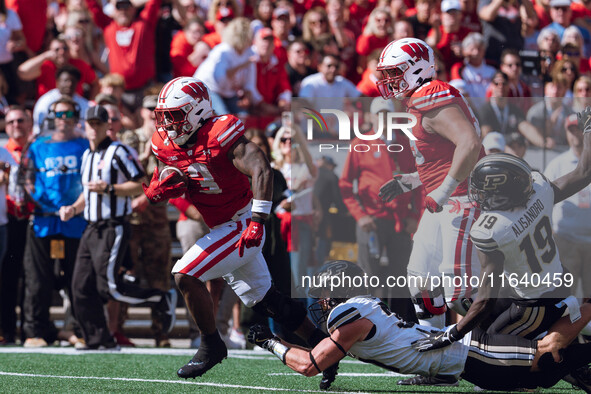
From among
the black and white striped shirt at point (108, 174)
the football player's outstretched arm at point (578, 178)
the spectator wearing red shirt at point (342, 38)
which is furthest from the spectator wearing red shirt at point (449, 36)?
the football player's outstretched arm at point (578, 178)

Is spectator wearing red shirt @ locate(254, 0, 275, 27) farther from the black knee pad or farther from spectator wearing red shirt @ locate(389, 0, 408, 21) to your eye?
the black knee pad

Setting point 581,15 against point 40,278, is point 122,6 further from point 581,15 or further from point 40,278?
point 581,15

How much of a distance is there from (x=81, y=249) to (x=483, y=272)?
3727 mm

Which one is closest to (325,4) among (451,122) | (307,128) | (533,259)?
(307,128)

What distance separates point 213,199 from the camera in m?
6.20

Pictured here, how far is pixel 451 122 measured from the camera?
6.21m

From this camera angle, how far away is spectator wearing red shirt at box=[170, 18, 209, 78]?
431 inches

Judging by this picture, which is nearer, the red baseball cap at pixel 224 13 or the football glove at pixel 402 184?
the football glove at pixel 402 184

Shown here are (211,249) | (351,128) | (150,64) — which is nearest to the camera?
(211,249)

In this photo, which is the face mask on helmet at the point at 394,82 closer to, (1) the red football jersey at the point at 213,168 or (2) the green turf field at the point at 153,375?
(1) the red football jersey at the point at 213,168

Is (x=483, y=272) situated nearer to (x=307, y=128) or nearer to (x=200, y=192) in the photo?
(x=200, y=192)

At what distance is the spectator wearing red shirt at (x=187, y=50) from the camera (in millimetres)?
10955

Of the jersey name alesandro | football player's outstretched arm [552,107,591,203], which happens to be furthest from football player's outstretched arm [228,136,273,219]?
football player's outstretched arm [552,107,591,203]

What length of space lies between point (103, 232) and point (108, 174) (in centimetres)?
45
